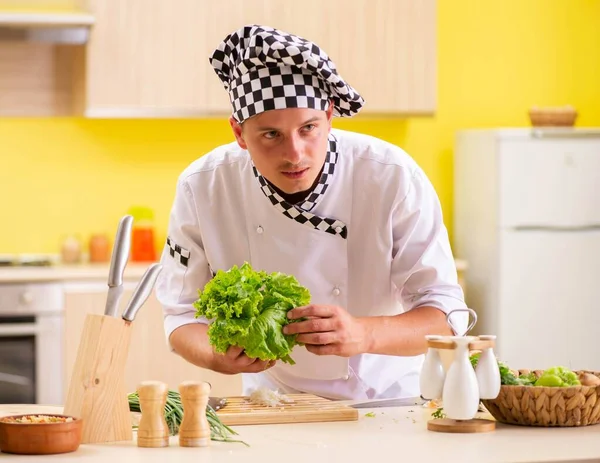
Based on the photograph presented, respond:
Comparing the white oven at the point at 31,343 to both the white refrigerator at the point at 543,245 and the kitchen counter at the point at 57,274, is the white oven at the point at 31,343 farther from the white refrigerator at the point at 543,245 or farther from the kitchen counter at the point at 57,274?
the white refrigerator at the point at 543,245

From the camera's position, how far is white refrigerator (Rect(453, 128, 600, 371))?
493cm

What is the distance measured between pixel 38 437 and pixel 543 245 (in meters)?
3.55

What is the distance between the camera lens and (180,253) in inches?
104

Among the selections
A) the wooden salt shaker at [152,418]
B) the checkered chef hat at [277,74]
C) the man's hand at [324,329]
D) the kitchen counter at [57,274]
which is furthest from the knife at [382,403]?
the kitchen counter at [57,274]

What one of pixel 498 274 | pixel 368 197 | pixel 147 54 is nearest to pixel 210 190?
pixel 368 197

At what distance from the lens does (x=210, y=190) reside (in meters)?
2.67

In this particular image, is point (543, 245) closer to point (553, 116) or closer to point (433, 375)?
point (553, 116)

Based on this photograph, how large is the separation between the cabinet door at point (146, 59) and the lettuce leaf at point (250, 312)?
2.77 m

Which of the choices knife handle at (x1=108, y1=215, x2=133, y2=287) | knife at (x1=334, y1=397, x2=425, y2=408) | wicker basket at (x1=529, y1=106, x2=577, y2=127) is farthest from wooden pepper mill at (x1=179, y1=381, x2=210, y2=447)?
wicker basket at (x1=529, y1=106, x2=577, y2=127)

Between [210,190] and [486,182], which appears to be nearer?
[210,190]

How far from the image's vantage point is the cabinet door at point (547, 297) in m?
4.95

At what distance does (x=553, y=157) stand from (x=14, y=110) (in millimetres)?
2578

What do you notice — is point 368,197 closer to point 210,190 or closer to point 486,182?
point 210,190

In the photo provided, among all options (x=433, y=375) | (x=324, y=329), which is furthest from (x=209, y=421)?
(x=433, y=375)
